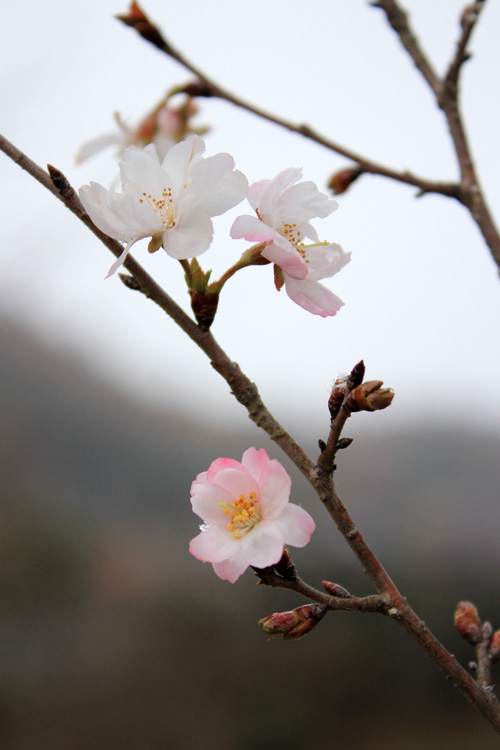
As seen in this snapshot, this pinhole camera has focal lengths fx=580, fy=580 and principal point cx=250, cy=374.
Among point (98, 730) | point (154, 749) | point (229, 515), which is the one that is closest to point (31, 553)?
point (98, 730)

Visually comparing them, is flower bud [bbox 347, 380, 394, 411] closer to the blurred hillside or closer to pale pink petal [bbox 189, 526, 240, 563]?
pale pink petal [bbox 189, 526, 240, 563]

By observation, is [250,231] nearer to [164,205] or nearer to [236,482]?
[164,205]

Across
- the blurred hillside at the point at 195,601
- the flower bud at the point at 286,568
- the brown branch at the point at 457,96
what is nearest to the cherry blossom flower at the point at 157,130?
the brown branch at the point at 457,96

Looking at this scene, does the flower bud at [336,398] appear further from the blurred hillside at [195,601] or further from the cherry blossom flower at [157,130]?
the blurred hillside at [195,601]

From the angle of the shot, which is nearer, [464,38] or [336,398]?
[336,398]

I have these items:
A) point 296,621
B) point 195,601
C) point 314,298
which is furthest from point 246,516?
point 195,601

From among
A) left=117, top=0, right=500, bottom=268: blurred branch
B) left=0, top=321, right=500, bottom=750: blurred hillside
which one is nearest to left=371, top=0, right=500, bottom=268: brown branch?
left=117, top=0, right=500, bottom=268: blurred branch

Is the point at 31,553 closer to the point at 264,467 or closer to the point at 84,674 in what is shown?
the point at 84,674
